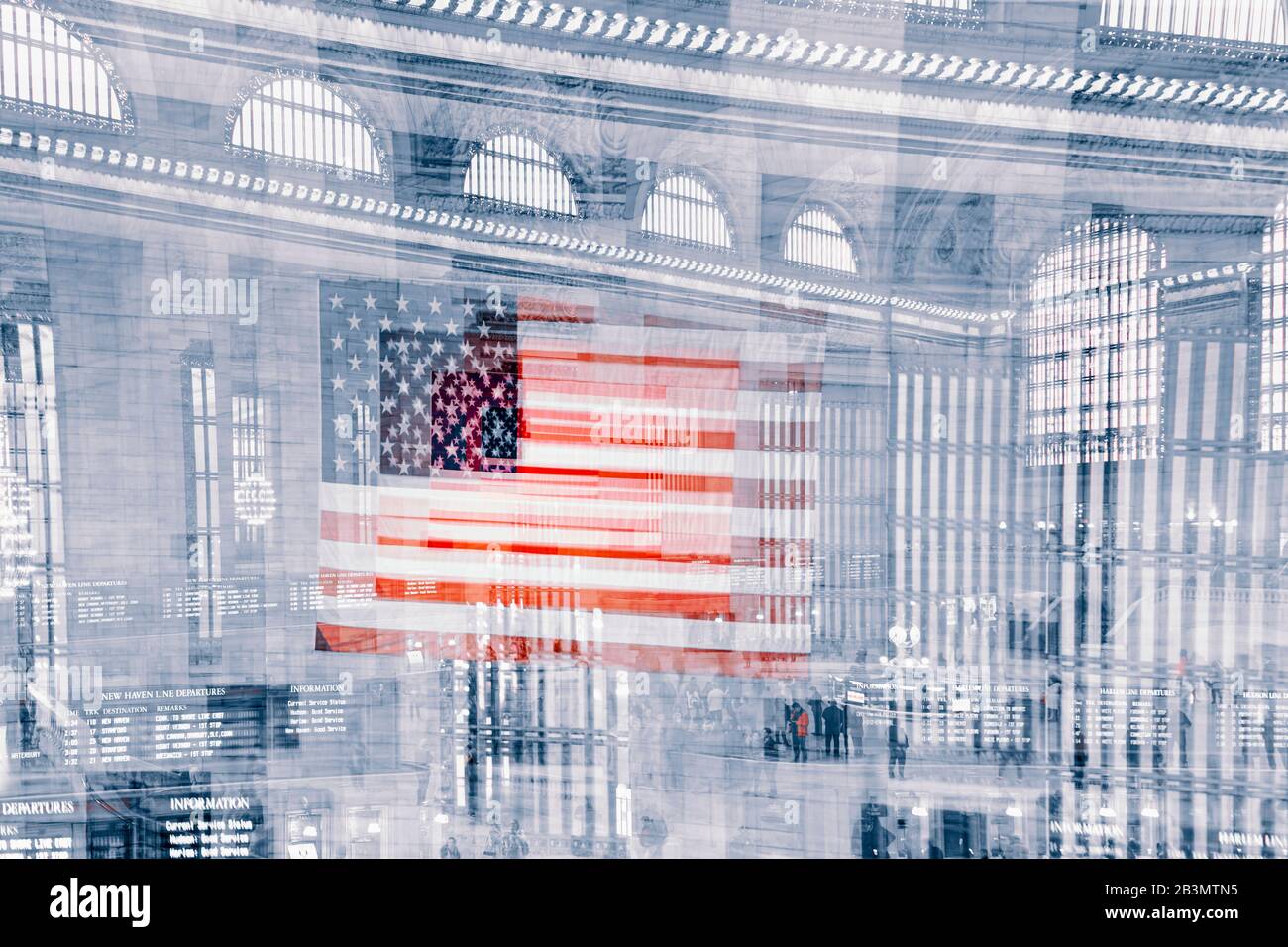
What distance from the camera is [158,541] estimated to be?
2480 millimetres

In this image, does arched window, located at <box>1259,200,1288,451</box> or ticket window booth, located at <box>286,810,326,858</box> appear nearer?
arched window, located at <box>1259,200,1288,451</box>

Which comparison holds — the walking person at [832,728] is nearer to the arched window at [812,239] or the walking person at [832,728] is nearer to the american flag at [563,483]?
the american flag at [563,483]

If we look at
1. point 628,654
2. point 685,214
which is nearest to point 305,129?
point 685,214

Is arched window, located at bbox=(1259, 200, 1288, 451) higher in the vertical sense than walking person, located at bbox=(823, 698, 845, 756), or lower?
higher

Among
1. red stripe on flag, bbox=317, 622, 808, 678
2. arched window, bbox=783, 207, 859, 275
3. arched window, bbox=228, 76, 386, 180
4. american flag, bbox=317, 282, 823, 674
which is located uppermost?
arched window, bbox=228, 76, 386, 180

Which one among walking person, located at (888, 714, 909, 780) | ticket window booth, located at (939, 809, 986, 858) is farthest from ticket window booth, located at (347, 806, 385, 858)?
ticket window booth, located at (939, 809, 986, 858)

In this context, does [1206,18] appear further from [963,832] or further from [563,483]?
[963,832]

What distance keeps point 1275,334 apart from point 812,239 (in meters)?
1.75

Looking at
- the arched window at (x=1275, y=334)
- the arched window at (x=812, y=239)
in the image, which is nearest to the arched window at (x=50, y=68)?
the arched window at (x=812, y=239)

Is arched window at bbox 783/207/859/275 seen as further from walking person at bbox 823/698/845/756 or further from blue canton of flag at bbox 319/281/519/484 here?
walking person at bbox 823/698/845/756

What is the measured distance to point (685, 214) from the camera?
2.42m

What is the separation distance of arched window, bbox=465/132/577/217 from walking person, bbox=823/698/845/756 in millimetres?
2146

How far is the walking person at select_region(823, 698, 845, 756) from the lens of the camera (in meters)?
2.45
